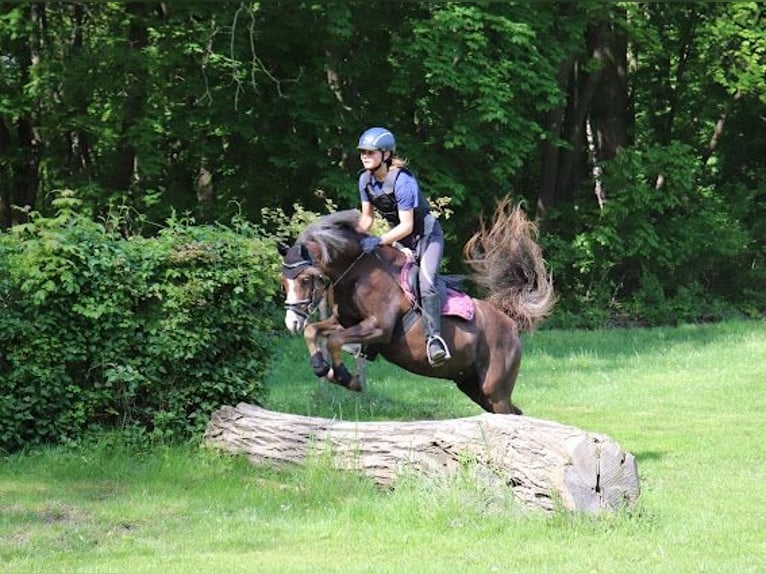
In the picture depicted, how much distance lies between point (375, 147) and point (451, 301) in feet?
5.72

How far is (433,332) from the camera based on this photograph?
10594 millimetres

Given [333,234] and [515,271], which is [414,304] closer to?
[333,234]

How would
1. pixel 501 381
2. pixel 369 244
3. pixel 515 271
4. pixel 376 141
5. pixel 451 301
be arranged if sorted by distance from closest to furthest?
pixel 376 141
pixel 369 244
pixel 451 301
pixel 501 381
pixel 515 271

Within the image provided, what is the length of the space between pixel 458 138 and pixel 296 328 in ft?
54.8

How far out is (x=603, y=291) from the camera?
29422 mm

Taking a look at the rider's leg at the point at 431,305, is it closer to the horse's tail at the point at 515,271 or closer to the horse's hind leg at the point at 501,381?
the horse's hind leg at the point at 501,381

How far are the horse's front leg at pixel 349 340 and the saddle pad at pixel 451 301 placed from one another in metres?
0.53

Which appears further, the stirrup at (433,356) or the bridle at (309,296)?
the stirrup at (433,356)

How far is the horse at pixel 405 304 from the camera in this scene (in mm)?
9922

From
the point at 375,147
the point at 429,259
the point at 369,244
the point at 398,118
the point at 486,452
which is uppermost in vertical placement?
the point at 398,118

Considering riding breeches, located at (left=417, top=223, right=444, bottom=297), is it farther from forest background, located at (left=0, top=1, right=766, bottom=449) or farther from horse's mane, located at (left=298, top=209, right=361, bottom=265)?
forest background, located at (left=0, top=1, right=766, bottom=449)

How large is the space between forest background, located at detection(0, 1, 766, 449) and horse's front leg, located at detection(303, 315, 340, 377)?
17.7ft

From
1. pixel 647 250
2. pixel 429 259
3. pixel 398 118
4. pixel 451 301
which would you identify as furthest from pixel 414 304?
pixel 647 250

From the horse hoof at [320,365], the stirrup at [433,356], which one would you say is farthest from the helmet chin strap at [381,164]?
the horse hoof at [320,365]
